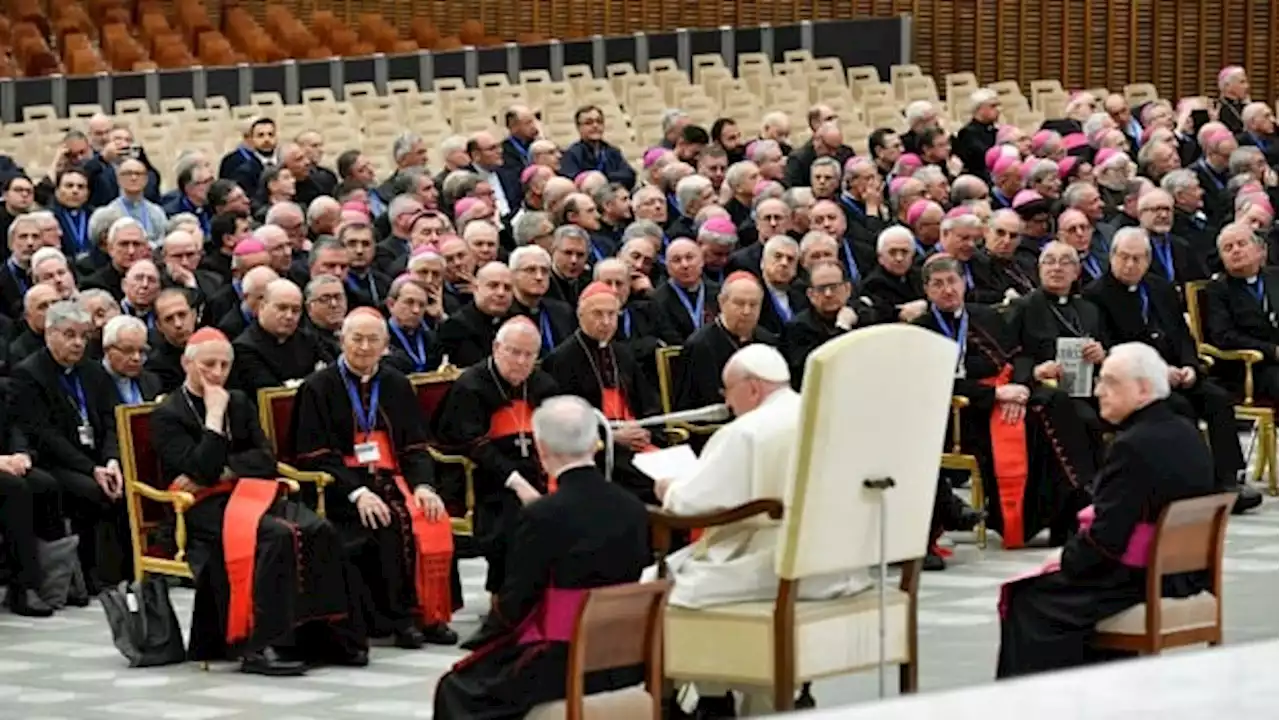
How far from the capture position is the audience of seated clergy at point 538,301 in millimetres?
10734

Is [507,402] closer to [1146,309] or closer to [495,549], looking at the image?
[495,549]

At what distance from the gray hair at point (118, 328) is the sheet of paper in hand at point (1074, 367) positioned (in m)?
3.67

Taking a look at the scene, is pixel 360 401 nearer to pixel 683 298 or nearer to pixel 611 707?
pixel 683 298

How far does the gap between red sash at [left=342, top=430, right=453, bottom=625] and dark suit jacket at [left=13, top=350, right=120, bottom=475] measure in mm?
1308

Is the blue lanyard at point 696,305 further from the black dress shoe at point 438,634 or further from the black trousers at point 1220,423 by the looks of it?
the black dress shoe at point 438,634

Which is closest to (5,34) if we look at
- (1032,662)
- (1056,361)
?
(1056,361)

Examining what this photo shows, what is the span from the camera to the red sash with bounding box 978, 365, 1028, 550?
36.7ft

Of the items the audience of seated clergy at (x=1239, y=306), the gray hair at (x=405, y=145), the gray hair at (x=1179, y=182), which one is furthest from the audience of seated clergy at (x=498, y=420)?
the gray hair at (x=405, y=145)

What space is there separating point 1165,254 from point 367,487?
543 centimetres

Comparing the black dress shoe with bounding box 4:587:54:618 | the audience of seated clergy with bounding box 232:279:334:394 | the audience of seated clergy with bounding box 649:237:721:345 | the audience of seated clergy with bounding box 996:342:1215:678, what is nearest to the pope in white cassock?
the audience of seated clergy with bounding box 996:342:1215:678

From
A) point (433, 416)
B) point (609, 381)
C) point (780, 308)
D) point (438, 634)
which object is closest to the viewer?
point (438, 634)

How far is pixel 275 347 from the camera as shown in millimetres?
10164

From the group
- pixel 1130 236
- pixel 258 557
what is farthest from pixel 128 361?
pixel 1130 236

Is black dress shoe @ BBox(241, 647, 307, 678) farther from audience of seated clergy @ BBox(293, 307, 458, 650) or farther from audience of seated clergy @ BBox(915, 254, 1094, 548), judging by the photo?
audience of seated clergy @ BBox(915, 254, 1094, 548)
